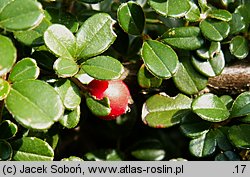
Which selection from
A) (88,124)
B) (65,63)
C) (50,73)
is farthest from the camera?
(88,124)

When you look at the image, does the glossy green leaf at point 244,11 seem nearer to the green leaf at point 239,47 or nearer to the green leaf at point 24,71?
the green leaf at point 239,47

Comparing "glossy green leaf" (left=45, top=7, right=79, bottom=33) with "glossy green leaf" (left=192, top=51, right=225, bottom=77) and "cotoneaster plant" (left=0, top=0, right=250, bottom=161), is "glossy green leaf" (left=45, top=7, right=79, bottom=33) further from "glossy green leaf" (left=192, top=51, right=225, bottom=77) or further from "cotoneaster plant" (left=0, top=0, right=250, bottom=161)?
"glossy green leaf" (left=192, top=51, right=225, bottom=77)

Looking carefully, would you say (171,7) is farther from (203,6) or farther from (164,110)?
(164,110)

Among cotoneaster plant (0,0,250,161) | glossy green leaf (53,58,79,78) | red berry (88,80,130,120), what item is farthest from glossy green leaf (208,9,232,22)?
glossy green leaf (53,58,79,78)

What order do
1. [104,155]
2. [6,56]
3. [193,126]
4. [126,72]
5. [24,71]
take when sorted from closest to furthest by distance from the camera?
[6,56]
[24,71]
[193,126]
[126,72]
[104,155]

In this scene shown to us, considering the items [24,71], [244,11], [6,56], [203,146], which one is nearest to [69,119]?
[24,71]
